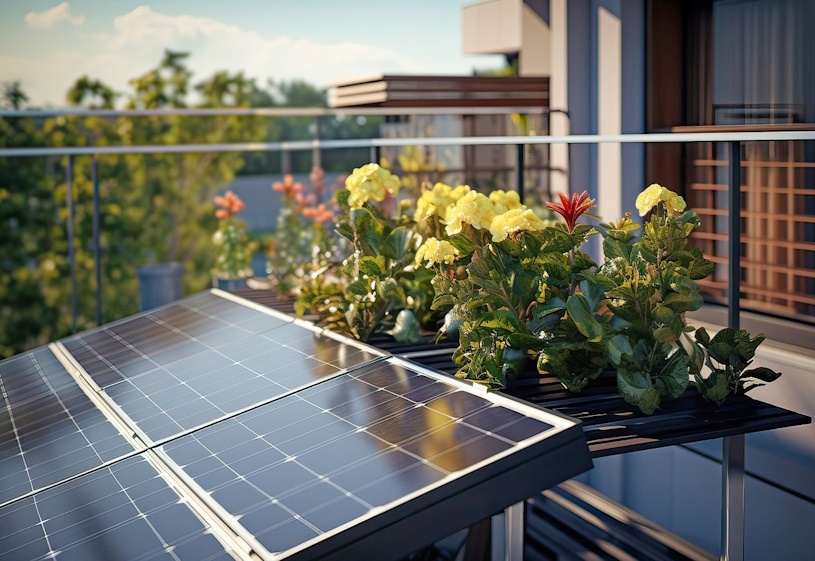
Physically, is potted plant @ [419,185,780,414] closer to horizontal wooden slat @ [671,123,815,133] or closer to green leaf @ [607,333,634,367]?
green leaf @ [607,333,634,367]

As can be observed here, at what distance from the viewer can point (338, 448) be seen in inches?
78.8

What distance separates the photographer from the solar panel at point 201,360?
8.14 feet

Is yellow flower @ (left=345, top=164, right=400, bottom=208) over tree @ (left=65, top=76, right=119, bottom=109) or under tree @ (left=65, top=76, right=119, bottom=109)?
under

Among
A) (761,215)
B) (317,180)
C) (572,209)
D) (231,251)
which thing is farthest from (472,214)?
(317,180)

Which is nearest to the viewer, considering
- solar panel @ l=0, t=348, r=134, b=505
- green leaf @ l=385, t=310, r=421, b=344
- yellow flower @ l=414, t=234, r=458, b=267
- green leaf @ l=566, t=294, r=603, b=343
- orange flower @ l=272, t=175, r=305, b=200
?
solar panel @ l=0, t=348, r=134, b=505

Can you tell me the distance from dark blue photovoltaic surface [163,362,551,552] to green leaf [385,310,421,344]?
0.58 metres

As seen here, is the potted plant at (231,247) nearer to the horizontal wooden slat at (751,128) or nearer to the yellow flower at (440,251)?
the horizontal wooden slat at (751,128)

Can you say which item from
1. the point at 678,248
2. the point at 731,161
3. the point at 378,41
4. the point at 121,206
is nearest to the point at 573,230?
the point at 678,248

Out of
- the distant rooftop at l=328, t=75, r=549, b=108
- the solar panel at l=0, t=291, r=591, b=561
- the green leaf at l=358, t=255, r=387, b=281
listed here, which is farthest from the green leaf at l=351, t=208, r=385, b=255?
the distant rooftop at l=328, t=75, r=549, b=108

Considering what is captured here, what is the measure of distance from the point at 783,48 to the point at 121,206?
8414 millimetres

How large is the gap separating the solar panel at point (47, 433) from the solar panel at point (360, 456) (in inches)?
9.0

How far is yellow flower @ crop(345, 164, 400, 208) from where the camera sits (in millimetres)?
3258

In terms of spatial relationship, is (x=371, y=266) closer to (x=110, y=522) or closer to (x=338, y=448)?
(x=338, y=448)

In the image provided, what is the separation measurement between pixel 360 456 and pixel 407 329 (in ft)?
3.66
